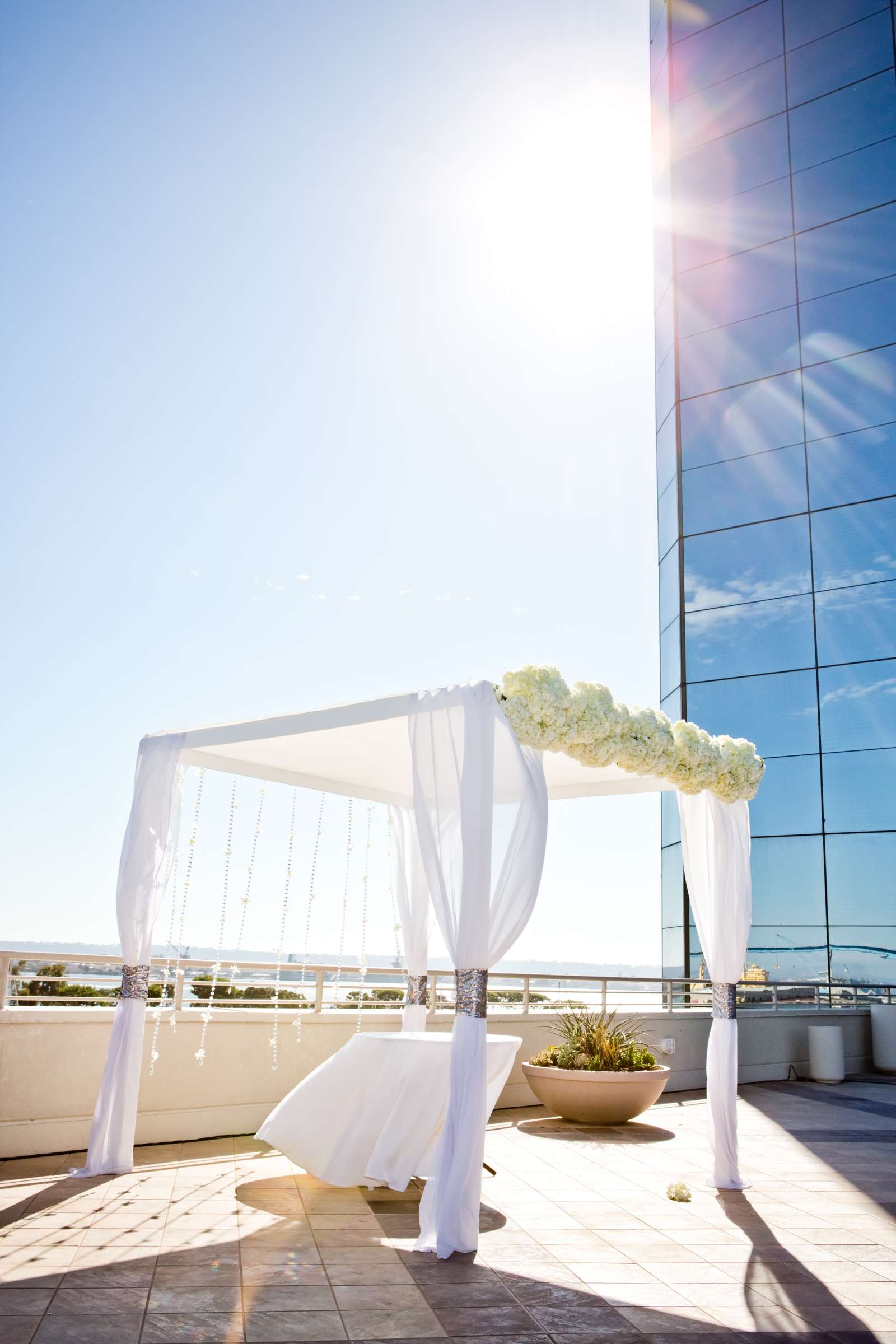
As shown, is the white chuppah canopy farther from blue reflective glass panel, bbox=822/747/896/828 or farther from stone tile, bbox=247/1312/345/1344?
blue reflective glass panel, bbox=822/747/896/828

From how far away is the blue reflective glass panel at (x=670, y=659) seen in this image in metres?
15.0

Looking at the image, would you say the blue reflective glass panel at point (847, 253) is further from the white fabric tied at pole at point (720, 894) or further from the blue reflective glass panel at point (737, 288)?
the white fabric tied at pole at point (720, 894)

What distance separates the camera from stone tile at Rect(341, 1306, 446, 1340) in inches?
136

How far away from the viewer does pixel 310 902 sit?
749 cm

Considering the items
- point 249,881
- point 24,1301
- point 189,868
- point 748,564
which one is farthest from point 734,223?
point 24,1301

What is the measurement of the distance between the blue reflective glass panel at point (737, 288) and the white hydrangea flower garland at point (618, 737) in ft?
35.2

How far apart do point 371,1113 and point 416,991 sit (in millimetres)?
1850

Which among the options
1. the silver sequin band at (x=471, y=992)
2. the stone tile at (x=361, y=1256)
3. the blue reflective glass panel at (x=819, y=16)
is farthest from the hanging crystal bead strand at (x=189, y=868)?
the blue reflective glass panel at (x=819, y=16)

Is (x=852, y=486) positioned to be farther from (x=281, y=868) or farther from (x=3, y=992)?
(x=3, y=992)

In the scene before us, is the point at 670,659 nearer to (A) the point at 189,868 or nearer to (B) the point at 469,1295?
(A) the point at 189,868

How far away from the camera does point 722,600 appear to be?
14.6 meters

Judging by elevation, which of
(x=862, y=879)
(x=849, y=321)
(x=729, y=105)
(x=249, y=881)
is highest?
(x=729, y=105)

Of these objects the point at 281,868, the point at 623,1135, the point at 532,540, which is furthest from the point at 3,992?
the point at 532,540

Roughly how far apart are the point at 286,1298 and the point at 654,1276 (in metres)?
1.56
